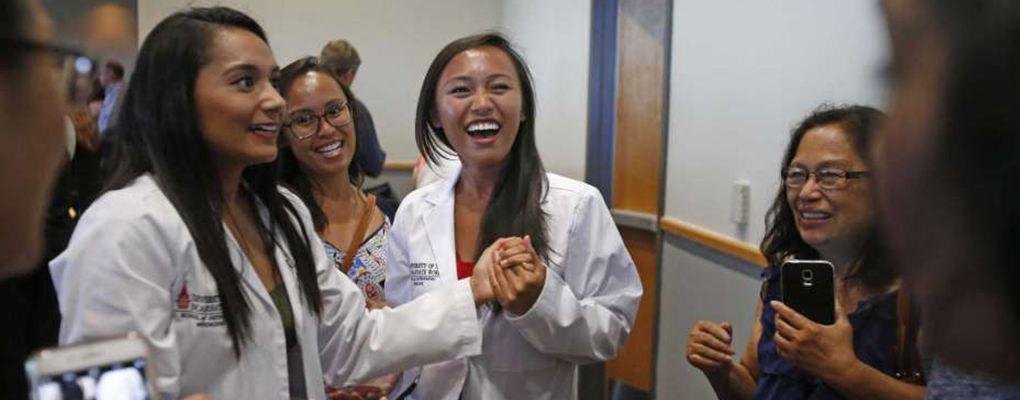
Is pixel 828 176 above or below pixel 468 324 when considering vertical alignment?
above

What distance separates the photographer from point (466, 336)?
1997 millimetres

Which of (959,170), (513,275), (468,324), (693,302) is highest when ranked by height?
(959,170)

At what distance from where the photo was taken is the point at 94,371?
106 centimetres

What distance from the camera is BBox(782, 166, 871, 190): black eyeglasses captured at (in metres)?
1.75

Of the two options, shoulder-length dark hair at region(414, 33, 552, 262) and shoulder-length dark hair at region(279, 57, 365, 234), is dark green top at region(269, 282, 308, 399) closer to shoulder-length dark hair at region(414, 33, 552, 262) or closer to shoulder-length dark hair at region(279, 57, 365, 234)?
shoulder-length dark hair at region(414, 33, 552, 262)

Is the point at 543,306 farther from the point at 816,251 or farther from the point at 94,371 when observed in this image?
the point at 94,371

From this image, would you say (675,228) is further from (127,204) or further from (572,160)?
(127,204)

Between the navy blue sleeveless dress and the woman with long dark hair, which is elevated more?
the woman with long dark hair

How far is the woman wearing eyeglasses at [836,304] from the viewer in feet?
5.18

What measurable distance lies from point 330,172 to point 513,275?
1075mm

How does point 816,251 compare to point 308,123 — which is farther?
point 308,123

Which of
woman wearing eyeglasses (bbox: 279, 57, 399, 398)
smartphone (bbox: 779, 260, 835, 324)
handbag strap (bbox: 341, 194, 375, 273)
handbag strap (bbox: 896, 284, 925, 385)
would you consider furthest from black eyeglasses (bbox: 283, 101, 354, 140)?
handbag strap (bbox: 896, 284, 925, 385)

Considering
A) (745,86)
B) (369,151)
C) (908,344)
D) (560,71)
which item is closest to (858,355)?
(908,344)

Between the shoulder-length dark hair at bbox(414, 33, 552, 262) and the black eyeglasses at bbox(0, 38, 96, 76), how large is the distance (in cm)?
142
